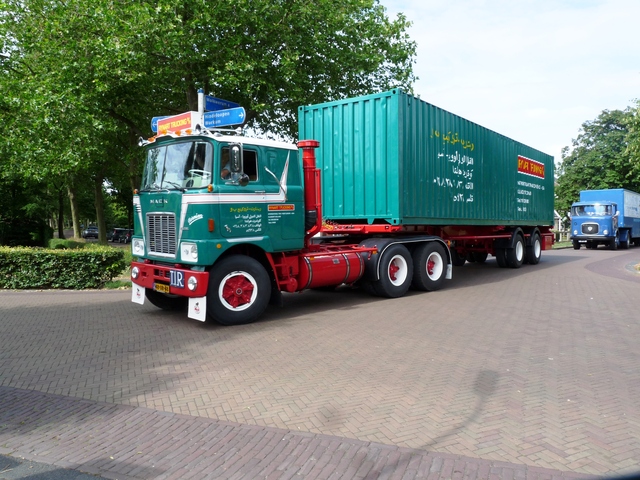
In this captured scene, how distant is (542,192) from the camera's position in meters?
17.6

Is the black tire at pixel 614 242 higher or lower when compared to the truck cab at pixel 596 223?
lower

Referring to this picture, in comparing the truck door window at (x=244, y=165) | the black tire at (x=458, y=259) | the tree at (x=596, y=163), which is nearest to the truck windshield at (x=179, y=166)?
the truck door window at (x=244, y=165)

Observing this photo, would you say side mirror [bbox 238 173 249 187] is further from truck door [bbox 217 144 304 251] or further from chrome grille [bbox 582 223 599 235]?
chrome grille [bbox 582 223 599 235]

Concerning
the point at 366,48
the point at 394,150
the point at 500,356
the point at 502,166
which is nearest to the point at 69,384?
the point at 500,356

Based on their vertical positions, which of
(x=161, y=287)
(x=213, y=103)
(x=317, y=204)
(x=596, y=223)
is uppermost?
(x=213, y=103)

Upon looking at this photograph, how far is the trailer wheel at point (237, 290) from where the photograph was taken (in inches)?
287

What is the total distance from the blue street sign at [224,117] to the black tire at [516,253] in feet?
35.2

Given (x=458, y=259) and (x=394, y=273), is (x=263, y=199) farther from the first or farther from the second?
(x=458, y=259)

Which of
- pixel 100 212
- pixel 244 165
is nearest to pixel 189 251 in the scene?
pixel 244 165

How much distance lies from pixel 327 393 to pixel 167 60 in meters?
14.2

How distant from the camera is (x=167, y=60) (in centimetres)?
1594

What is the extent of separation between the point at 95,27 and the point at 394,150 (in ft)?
35.9

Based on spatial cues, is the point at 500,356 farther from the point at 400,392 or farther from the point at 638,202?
the point at 638,202

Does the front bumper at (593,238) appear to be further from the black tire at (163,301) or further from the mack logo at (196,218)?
the mack logo at (196,218)
